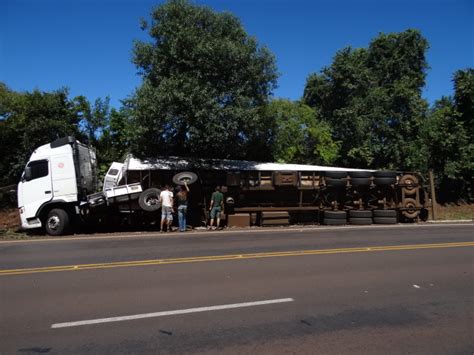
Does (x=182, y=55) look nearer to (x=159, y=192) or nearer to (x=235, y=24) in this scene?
(x=235, y=24)

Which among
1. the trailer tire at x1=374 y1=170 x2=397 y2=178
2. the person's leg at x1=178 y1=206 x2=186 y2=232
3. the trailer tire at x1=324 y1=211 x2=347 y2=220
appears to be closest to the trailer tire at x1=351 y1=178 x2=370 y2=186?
the trailer tire at x1=374 y1=170 x2=397 y2=178

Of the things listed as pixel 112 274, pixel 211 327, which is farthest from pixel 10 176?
pixel 211 327

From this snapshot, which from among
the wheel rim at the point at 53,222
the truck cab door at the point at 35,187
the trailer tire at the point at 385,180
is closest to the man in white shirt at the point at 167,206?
the wheel rim at the point at 53,222

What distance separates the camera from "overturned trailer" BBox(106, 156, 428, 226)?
61.1 feet

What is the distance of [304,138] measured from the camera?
2872 cm

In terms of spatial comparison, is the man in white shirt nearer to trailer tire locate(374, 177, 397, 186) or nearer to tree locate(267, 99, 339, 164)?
trailer tire locate(374, 177, 397, 186)

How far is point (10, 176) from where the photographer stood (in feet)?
77.6

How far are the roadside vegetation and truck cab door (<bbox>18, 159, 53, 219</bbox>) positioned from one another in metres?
3.97

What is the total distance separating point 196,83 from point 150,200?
4983mm

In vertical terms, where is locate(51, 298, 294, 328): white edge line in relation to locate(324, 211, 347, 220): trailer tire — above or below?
below

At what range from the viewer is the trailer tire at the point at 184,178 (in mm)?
17753

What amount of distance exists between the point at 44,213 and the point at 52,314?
11.8 metres

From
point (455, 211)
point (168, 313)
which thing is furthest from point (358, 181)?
point (168, 313)

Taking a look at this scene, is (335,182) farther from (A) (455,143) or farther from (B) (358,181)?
(A) (455,143)
